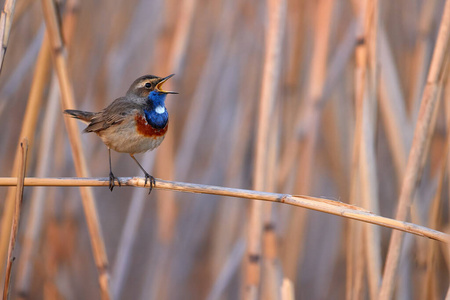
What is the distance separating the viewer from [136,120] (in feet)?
7.70

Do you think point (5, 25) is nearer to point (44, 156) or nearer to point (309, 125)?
point (44, 156)

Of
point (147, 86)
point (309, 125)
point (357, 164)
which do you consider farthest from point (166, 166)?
point (357, 164)

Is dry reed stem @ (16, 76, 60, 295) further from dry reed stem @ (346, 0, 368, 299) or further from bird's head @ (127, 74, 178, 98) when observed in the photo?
dry reed stem @ (346, 0, 368, 299)

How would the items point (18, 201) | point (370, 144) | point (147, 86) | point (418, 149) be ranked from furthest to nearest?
point (147, 86) → point (370, 144) → point (418, 149) → point (18, 201)

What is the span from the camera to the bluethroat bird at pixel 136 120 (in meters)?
2.30

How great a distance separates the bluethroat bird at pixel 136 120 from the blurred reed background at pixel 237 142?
0.78 feet

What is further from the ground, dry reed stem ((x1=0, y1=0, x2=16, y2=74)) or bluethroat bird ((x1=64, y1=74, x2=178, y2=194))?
dry reed stem ((x1=0, y1=0, x2=16, y2=74))

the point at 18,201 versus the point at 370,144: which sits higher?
the point at 370,144

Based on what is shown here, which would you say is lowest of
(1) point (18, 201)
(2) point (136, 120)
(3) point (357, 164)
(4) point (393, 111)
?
(1) point (18, 201)

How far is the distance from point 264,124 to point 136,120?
1.95ft

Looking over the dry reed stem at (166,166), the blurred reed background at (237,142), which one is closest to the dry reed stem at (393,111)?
the blurred reed background at (237,142)

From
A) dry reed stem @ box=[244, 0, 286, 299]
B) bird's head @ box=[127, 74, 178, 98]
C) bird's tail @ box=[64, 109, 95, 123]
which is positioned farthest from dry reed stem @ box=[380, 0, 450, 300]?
bird's tail @ box=[64, 109, 95, 123]

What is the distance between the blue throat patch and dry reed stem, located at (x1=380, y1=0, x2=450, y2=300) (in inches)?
41.8

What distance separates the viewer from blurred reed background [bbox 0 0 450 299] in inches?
85.5
